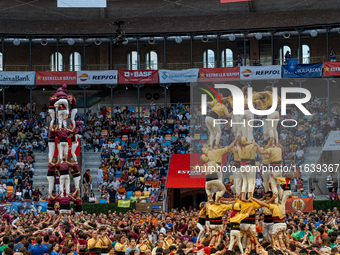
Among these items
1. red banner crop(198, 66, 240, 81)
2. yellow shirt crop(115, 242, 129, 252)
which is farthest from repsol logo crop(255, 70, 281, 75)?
yellow shirt crop(115, 242, 129, 252)

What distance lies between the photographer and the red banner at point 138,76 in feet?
126

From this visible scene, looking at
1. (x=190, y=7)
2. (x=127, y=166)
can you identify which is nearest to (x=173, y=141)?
(x=127, y=166)

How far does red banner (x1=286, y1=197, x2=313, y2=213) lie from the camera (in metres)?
25.8

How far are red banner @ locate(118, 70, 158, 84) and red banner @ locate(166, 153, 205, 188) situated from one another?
8.27 m

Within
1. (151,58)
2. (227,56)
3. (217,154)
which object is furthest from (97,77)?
(217,154)

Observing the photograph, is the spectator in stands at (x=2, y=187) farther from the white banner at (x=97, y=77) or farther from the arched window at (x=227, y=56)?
the arched window at (x=227, y=56)

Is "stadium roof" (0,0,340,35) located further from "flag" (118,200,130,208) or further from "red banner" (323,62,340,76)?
"flag" (118,200,130,208)

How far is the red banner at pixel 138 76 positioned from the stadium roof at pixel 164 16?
342 centimetres

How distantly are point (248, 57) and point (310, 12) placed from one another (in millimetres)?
6076

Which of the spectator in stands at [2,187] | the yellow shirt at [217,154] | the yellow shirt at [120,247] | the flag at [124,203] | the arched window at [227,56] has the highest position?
the arched window at [227,56]

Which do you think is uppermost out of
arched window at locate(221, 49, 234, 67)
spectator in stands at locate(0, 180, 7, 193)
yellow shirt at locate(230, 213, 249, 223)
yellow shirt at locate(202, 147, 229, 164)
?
arched window at locate(221, 49, 234, 67)

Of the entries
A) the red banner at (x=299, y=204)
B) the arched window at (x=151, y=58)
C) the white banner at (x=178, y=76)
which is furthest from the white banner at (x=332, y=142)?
the arched window at (x=151, y=58)

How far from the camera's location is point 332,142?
31000 mm

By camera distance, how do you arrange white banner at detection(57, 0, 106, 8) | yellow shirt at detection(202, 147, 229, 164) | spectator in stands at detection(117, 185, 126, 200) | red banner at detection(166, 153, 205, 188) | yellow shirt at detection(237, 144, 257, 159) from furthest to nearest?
white banner at detection(57, 0, 106, 8) → red banner at detection(166, 153, 205, 188) → spectator in stands at detection(117, 185, 126, 200) → yellow shirt at detection(202, 147, 229, 164) → yellow shirt at detection(237, 144, 257, 159)
